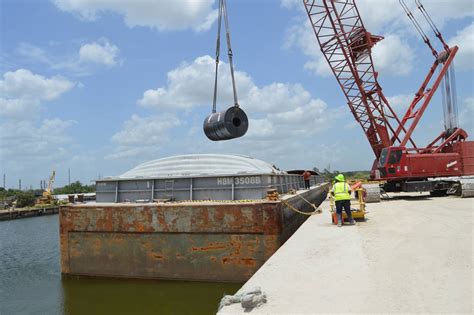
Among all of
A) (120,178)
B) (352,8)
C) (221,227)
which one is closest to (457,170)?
(352,8)

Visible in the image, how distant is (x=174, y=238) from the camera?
991 centimetres

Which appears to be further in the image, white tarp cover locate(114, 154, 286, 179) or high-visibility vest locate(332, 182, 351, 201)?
white tarp cover locate(114, 154, 286, 179)

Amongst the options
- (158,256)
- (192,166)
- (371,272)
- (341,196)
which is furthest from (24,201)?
(371,272)

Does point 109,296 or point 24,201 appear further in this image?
point 24,201

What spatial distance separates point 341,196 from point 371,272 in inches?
167

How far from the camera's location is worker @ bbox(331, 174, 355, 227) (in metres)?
9.49

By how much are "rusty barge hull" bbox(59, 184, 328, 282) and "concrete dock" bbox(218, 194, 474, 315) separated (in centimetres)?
126

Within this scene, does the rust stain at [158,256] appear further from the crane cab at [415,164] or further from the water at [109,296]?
the crane cab at [415,164]

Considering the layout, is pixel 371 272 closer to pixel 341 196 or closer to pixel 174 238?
pixel 341 196

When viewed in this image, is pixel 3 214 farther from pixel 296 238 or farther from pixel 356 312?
pixel 356 312

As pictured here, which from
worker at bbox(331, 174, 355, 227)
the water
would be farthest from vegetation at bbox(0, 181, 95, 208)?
worker at bbox(331, 174, 355, 227)

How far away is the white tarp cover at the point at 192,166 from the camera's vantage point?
11797 millimetres

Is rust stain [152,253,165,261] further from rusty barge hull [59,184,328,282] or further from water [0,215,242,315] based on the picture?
water [0,215,242,315]

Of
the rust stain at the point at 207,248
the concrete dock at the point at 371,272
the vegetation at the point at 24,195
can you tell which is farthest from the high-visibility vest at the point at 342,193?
the vegetation at the point at 24,195
